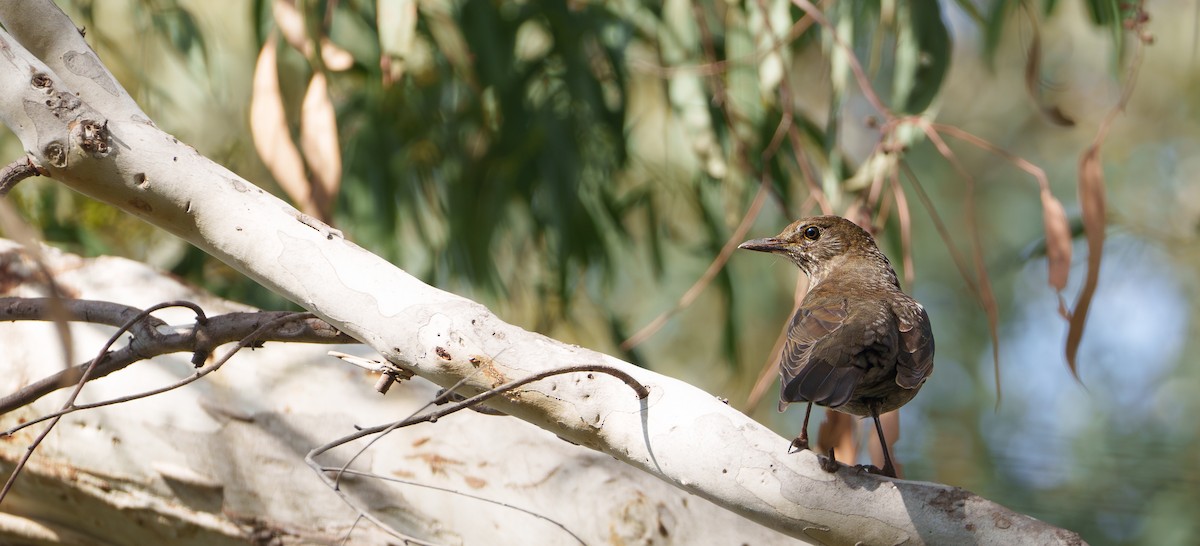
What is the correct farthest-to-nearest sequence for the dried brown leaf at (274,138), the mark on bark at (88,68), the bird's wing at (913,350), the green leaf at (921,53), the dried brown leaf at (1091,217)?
the green leaf at (921,53) → the dried brown leaf at (274,138) → the dried brown leaf at (1091,217) → the bird's wing at (913,350) → the mark on bark at (88,68)

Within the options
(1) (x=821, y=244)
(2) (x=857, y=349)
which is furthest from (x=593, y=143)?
(2) (x=857, y=349)

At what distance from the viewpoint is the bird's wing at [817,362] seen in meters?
1.77

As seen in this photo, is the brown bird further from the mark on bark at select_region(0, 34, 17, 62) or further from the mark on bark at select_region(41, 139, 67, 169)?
the mark on bark at select_region(0, 34, 17, 62)

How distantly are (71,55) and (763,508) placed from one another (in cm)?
117

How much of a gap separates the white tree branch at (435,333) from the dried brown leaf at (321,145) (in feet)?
2.68

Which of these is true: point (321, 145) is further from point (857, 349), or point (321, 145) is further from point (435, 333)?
point (857, 349)

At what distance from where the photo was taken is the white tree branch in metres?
1.44

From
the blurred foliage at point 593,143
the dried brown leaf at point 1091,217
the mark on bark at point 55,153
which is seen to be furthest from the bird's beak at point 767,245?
the mark on bark at point 55,153

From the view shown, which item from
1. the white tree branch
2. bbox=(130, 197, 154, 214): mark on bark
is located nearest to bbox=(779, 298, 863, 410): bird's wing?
the white tree branch

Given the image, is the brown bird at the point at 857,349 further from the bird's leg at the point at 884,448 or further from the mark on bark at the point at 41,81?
the mark on bark at the point at 41,81

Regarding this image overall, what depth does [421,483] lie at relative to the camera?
1995 mm

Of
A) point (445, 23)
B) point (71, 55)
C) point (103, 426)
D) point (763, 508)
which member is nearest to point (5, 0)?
point (71, 55)

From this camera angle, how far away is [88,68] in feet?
5.04

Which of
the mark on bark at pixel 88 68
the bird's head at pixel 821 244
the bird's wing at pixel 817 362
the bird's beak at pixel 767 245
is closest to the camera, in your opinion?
the mark on bark at pixel 88 68
